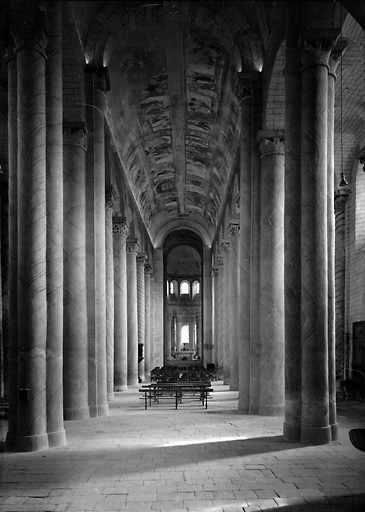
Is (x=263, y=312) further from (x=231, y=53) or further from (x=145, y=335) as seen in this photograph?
(x=145, y=335)

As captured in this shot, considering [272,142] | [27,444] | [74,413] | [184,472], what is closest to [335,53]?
[272,142]

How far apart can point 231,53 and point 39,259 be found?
31.5ft

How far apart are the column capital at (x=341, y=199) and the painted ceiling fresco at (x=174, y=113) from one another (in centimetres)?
488

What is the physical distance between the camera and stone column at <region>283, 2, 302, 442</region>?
11.2 m

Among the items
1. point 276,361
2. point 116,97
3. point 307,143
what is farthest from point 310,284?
point 116,97

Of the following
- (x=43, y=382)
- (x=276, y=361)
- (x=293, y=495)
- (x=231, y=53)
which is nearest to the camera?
(x=293, y=495)

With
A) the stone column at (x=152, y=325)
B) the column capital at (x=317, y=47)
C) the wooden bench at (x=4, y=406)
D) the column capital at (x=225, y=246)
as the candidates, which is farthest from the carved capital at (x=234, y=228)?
the stone column at (x=152, y=325)

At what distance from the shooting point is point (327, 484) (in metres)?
7.88

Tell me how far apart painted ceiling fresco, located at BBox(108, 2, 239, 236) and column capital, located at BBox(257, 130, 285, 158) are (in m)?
2.68

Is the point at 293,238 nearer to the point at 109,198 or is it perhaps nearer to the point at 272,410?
Result: the point at 272,410

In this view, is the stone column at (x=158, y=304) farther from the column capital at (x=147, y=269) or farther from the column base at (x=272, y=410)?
the column base at (x=272, y=410)

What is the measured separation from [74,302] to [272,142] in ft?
23.8

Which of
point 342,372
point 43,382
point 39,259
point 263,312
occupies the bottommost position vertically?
point 342,372

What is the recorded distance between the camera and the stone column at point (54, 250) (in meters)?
10.7
